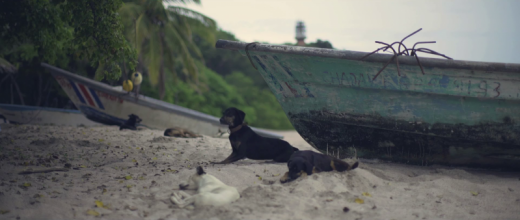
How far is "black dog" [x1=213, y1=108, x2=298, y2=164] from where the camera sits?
4.68m

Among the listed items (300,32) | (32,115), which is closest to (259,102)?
(300,32)

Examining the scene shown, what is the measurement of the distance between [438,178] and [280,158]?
1697 millimetres

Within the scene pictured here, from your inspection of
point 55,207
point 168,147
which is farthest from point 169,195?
point 168,147

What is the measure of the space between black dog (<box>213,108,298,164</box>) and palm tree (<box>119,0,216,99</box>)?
10.5 meters

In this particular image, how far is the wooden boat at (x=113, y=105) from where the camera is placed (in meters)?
9.56

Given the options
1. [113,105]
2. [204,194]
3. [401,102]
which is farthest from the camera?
[113,105]

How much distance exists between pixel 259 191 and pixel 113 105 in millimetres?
7233

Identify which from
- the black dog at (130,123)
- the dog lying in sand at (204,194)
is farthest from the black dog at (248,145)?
the black dog at (130,123)

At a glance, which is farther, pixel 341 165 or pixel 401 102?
pixel 401 102

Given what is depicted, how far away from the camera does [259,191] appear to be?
10.8ft

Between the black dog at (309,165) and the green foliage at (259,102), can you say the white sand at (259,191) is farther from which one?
the green foliage at (259,102)

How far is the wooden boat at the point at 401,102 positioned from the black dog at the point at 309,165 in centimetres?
98

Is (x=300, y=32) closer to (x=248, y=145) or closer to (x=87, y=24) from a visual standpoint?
(x=87, y=24)

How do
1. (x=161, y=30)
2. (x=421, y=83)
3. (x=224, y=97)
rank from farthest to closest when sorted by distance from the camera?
(x=224, y=97) → (x=161, y=30) → (x=421, y=83)
